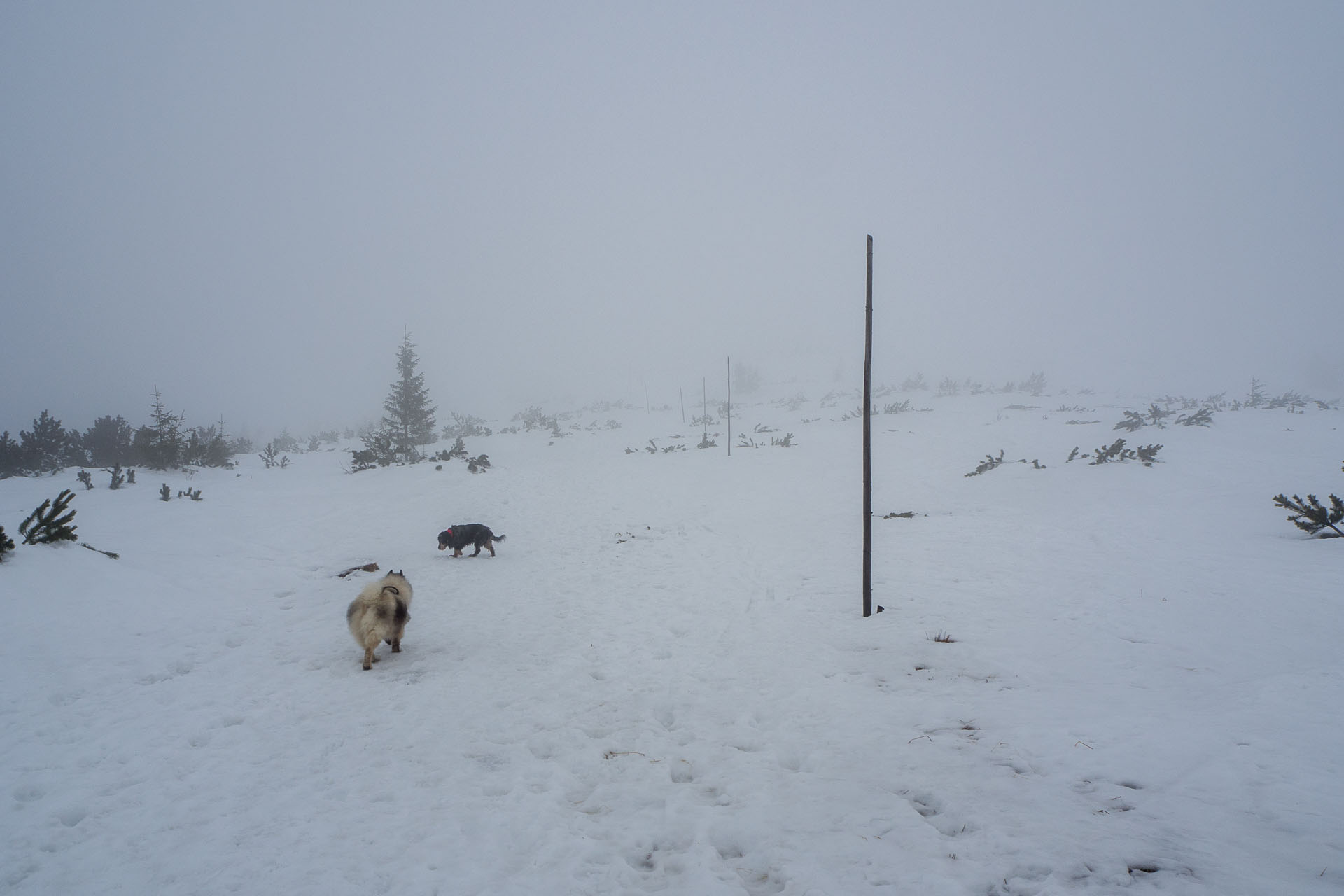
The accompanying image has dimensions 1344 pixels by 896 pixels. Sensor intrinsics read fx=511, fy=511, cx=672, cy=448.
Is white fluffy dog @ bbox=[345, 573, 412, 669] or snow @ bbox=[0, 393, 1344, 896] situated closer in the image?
snow @ bbox=[0, 393, 1344, 896]

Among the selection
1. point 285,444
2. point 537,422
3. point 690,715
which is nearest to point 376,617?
point 690,715

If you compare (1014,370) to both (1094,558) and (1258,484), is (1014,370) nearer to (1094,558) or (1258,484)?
(1258,484)

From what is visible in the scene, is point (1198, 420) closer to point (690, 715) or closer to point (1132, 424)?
point (1132, 424)

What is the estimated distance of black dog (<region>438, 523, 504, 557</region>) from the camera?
40.2ft

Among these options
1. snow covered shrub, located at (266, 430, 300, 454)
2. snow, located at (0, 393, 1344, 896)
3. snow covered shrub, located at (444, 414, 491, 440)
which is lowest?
snow, located at (0, 393, 1344, 896)

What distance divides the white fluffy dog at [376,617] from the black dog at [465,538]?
5.45 metres

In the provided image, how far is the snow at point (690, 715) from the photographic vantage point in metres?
3.28

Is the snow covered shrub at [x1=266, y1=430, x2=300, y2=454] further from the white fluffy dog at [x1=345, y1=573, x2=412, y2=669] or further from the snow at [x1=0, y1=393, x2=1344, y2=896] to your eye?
the white fluffy dog at [x1=345, y1=573, x2=412, y2=669]

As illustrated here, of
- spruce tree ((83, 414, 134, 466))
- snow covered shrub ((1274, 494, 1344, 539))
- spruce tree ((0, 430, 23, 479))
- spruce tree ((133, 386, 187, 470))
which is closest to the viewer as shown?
snow covered shrub ((1274, 494, 1344, 539))

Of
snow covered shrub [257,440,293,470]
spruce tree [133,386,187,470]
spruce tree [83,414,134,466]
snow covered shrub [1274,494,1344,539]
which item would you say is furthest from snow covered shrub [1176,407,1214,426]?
spruce tree [83,414,134,466]

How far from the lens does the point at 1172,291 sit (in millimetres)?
128125

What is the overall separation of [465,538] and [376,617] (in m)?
5.86

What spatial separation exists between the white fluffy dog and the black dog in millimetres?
5454

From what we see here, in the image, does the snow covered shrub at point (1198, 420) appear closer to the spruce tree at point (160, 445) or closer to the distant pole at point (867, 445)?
the distant pole at point (867, 445)
